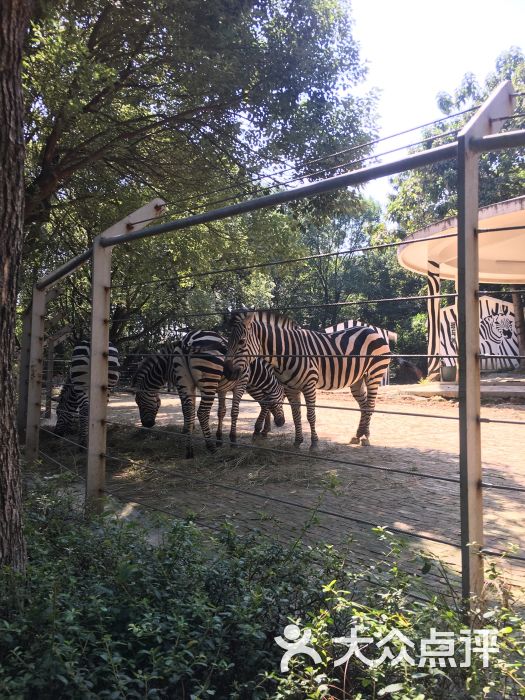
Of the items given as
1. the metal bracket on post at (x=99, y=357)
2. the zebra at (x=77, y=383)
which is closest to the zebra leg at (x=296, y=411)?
the zebra at (x=77, y=383)

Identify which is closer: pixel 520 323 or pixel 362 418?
pixel 362 418

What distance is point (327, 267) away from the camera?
104 ft

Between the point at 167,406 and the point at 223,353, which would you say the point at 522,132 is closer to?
the point at 223,353

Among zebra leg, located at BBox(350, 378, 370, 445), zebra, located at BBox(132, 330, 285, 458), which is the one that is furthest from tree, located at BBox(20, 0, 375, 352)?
zebra leg, located at BBox(350, 378, 370, 445)

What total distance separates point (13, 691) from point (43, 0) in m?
5.22

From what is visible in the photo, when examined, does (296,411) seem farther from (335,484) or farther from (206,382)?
(335,484)

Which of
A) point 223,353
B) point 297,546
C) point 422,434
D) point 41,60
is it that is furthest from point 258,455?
point 41,60

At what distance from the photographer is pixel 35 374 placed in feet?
20.0

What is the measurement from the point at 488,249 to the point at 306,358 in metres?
8.13

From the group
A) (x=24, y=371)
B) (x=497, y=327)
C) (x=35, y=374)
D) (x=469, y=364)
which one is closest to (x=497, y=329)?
(x=497, y=327)

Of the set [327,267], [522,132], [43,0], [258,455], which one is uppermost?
[327,267]

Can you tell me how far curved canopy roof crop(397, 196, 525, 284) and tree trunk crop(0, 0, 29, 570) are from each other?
407 inches

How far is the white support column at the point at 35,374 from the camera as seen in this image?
6.11 m

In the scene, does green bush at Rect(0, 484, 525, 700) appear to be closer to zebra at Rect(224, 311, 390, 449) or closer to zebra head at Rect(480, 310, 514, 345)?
zebra at Rect(224, 311, 390, 449)
